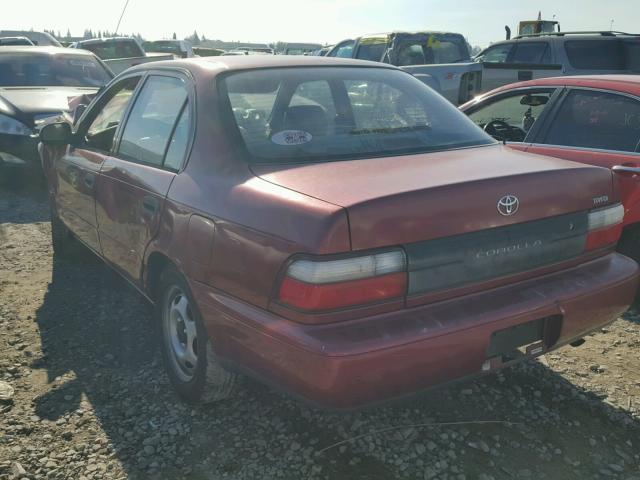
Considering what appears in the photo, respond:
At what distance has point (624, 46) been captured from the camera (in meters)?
10.1

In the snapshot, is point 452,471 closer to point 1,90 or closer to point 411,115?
point 411,115

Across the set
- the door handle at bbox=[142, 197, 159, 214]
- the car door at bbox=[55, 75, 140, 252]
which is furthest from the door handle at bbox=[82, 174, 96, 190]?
the door handle at bbox=[142, 197, 159, 214]

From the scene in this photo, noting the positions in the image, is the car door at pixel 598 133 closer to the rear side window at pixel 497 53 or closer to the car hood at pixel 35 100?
the car hood at pixel 35 100

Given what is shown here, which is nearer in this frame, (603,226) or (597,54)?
(603,226)

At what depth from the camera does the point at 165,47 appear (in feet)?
72.3

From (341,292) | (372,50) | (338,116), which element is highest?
(372,50)

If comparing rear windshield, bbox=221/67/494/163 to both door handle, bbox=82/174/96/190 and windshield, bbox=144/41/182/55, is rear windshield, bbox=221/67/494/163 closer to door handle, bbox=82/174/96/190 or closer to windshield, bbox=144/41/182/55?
door handle, bbox=82/174/96/190

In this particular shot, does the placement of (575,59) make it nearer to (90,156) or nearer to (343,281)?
(90,156)

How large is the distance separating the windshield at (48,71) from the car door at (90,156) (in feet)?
16.7

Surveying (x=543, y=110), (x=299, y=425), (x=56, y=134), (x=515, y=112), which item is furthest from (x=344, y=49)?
(x=299, y=425)

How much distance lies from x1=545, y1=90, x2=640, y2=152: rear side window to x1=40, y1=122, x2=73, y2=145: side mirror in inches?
128

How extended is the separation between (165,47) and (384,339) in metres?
21.7

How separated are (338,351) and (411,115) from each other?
5.15ft

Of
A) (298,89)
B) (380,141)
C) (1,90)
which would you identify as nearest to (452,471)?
(380,141)
